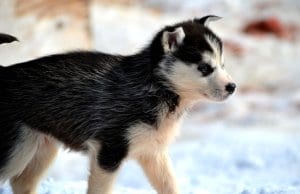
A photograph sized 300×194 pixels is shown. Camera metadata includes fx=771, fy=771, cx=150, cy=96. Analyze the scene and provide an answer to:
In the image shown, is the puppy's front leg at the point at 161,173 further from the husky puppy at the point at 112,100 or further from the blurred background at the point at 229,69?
the blurred background at the point at 229,69

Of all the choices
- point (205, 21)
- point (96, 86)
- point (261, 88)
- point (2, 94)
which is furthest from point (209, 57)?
point (261, 88)

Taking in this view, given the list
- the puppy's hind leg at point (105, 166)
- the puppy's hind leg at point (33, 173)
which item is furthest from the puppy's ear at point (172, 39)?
the puppy's hind leg at point (33, 173)

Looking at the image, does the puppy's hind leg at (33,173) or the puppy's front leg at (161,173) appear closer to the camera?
the puppy's front leg at (161,173)

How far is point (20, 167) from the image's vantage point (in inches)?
200

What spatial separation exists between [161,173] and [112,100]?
24.8 inches

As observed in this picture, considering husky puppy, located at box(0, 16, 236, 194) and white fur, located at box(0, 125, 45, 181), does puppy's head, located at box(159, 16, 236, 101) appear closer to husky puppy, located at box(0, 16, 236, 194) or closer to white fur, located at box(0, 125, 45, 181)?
husky puppy, located at box(0, 16, 236, 194)

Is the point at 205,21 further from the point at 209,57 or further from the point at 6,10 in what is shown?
the point at 6,10

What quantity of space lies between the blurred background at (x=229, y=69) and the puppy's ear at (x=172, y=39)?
97 centimetres

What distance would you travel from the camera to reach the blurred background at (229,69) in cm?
866

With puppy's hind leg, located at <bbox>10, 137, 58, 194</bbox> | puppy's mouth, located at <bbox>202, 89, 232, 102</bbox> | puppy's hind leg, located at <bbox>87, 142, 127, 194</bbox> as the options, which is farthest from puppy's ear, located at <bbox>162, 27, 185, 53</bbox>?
puppy's hind leg, located at <bbox>10, 137, 58, 194</bbox>

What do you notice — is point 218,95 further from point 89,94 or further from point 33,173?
point 33,173

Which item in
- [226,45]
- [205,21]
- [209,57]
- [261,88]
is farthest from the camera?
[226,45]

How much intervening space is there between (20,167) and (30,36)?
4.42 metres

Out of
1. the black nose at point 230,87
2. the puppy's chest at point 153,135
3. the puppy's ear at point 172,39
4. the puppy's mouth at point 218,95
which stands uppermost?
the puppy's ear at point 172,39
